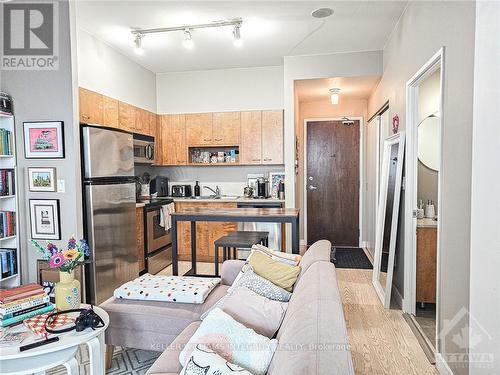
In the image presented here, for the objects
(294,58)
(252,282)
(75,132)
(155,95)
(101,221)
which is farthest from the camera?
(155,95)

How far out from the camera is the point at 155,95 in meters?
5.40

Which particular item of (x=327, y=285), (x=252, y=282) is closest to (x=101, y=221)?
(x=252, y=282)

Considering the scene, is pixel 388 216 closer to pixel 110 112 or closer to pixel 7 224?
pixel 110 112

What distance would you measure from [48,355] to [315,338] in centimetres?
130

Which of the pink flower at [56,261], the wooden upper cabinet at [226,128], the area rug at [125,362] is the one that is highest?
the wooden upper cabinet at [226,128]

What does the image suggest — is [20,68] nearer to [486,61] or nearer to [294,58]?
[294,58]

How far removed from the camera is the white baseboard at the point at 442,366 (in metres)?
2.10

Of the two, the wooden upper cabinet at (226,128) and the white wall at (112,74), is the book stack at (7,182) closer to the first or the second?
the white wall at (112,74)

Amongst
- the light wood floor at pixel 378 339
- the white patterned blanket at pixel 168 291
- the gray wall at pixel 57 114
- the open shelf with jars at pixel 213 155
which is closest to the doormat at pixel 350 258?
the light wood floor at pixel 378 339

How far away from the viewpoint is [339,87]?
502 centimetres

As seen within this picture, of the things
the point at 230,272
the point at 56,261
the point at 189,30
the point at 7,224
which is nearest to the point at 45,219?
the point at 7,224

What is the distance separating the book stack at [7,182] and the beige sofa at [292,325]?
157cm

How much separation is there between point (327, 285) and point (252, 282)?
0.59 meters

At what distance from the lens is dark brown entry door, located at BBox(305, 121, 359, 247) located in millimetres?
5969
